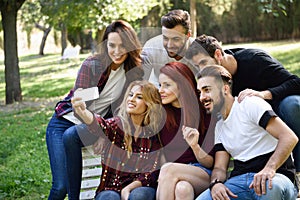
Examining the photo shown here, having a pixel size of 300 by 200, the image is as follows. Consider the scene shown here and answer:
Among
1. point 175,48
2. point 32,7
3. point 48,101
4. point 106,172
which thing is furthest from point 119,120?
point 32,7

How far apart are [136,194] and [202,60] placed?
0.94m

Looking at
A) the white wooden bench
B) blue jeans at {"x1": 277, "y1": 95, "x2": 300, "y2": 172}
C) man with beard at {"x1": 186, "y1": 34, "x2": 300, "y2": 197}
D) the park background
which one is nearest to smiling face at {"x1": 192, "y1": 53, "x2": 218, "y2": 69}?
man with beard at {"x1": 186, "y1": 34, "x2": 300, "y2": 197}

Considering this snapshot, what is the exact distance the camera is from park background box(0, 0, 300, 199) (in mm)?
5074

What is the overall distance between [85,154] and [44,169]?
1.89m

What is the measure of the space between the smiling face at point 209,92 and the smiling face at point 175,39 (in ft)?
2.25

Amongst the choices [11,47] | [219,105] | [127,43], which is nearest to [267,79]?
Result: [219,105]

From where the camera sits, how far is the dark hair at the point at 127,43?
3338mm

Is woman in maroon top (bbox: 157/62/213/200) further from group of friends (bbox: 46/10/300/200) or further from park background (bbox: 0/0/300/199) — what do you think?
park background (bbox: 0/0/300/199)

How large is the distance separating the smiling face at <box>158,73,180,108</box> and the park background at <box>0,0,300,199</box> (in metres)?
1.79

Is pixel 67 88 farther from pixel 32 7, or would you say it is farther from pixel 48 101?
pixel 32 7

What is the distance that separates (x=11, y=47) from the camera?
10312mm

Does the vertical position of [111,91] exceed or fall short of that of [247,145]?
it exceeds it

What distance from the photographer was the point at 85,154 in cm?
340

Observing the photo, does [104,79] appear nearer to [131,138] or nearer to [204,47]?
[131,138]
